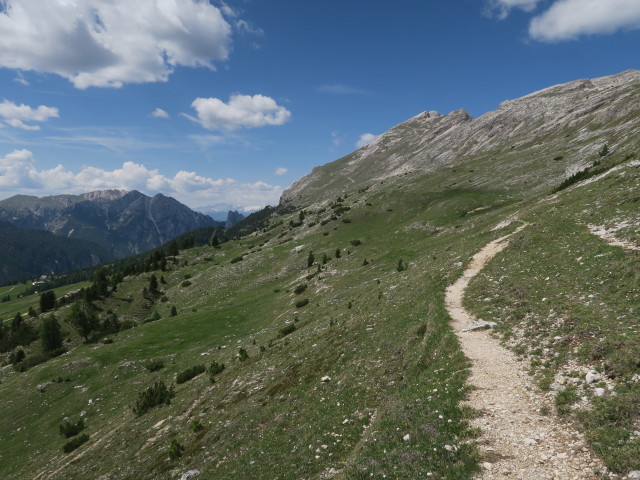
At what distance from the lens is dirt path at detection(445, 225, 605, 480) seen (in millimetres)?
9805

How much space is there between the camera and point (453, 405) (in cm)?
1395

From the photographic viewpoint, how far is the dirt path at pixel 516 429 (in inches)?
386

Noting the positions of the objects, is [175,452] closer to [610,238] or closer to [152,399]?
[152,399]

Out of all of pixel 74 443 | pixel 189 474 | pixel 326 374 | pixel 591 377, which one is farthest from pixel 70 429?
pixel 591 377

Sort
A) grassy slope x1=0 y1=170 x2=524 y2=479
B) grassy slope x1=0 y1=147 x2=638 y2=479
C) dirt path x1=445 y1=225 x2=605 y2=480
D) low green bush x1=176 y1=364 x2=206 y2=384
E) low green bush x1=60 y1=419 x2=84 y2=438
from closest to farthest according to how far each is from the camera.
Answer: dirt path x1=445 y1=225 x2=605 y2=480, grassy slope x1=0 y1=170 x2=524 y2=479, grassy slope x1=0 y1=147 x2=638 y2=479, low green bush x1=60 y1=419 x2=84 y2=438, low green bush x1=176 y1=364 x2=206 y2=384

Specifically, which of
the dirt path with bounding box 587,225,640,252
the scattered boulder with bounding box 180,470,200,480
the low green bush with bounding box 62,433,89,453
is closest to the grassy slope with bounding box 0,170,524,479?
the scattered boulder with bounding box 180,470,200,480

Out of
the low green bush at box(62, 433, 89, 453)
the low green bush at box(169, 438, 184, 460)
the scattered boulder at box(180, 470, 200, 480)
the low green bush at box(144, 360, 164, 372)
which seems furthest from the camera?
the low green bush at box(144, 360, 164, 372)

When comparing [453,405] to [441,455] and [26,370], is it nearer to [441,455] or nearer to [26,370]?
[441,455]

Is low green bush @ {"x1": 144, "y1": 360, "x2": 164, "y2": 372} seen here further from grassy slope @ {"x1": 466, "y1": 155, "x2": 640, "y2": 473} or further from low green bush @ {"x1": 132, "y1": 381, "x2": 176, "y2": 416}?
grassy slope @ {"x1": 466, "y1": 155, "x2": 640, "y2": 473}

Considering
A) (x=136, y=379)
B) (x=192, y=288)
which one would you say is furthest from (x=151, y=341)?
(x=192, y=288)

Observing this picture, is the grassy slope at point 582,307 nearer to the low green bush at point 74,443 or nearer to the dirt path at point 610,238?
the dirt path at point 610,238

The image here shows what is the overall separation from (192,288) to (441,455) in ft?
307

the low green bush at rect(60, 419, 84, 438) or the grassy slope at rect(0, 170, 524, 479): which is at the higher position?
the grassy slope at rect(0, 170, 524, 479)

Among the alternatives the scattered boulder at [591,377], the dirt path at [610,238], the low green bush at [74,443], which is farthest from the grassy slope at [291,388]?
the dirt path at [610,238]
